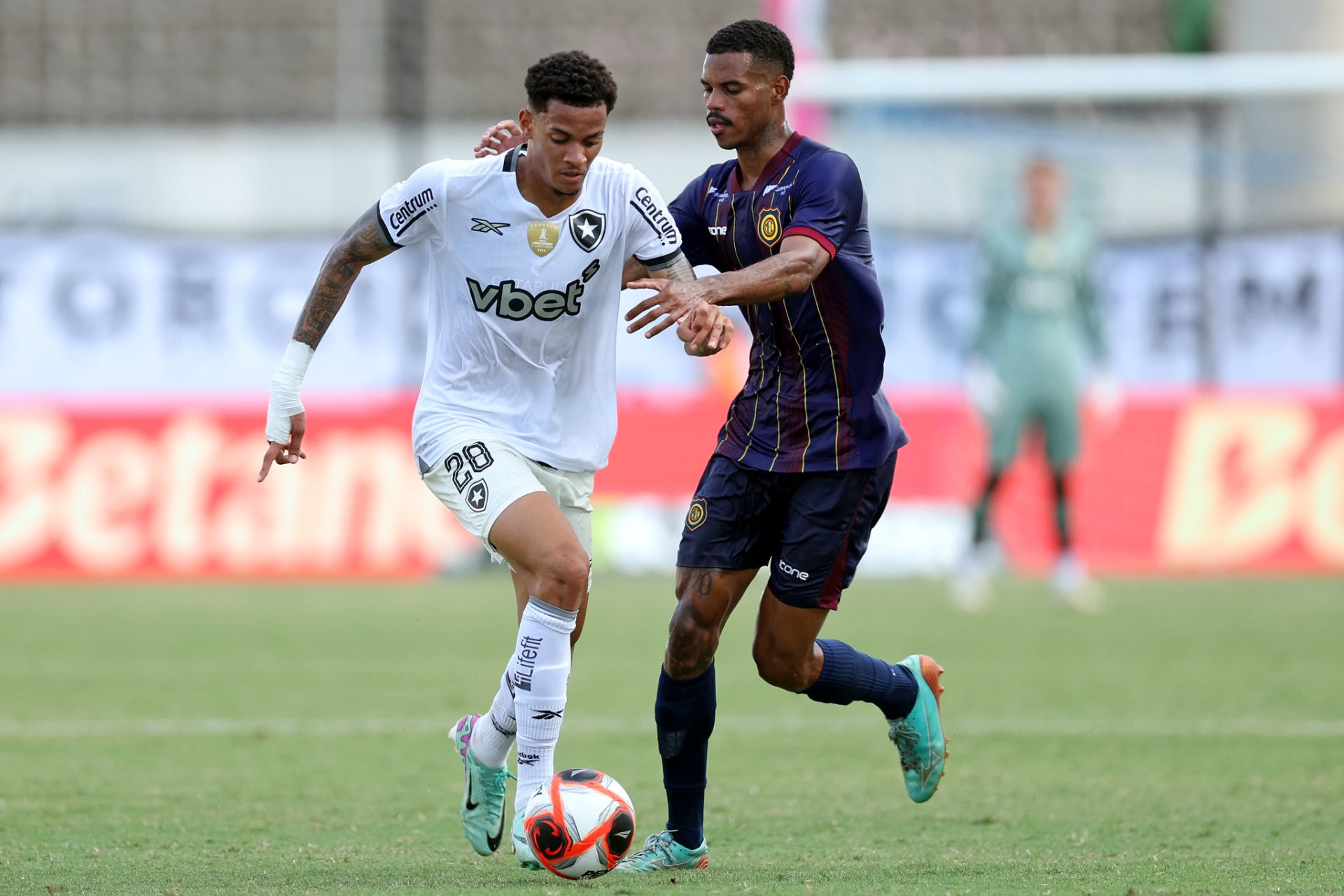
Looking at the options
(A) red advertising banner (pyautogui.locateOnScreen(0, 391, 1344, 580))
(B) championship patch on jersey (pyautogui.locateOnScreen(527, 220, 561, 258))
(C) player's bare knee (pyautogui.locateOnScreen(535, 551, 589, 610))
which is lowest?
(A) red advertising banner (pyautogui.locateOnScreen(0, 391, 1344, 580))

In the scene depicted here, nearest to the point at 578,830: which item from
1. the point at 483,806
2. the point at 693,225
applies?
the point at 483,806

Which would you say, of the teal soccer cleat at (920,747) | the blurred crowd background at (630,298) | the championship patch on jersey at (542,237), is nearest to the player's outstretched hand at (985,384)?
the blurred crowd background at (630,298)

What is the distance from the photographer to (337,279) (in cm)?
564

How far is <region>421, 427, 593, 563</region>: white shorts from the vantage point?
17.9ft

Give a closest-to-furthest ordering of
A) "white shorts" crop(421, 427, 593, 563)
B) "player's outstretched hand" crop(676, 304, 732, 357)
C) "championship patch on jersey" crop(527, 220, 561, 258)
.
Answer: "player's outstretched hand" crop(676, 304, 732, 357) → "white shorts" crop(421, 427, 593, 563) → "championship patch on jersey" crop(527, 220, 561, 258)

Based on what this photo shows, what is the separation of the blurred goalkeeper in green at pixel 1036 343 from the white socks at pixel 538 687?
758 centimetres

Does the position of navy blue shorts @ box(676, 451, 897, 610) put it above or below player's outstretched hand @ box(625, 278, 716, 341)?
below

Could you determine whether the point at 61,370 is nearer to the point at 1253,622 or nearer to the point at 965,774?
the point at 1253,622

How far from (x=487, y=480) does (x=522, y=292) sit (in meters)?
0.58

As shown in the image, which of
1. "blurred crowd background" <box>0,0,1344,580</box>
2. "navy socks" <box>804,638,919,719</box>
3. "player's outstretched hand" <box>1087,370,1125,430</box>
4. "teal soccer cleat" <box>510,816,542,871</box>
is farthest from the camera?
"blurred crowd background" <box>0,0,1344,580</box>

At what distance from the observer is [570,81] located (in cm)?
531

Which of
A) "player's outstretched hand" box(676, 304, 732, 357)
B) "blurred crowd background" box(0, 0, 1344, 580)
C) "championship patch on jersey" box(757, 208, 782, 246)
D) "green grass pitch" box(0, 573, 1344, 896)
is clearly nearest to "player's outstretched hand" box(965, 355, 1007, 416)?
"blurred crowd background" box(0, 0, 1344, 580)

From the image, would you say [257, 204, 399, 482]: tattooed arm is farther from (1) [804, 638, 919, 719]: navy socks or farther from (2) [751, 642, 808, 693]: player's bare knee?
(1) [804, 638, 919, 719]: navy socks

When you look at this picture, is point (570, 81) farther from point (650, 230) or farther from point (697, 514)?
point (697, 514)
